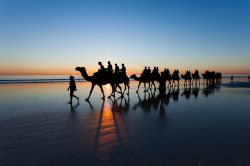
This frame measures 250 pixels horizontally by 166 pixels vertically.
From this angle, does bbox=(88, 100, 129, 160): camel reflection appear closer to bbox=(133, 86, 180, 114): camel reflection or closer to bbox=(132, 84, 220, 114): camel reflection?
bbox=(132, 84, 220, 114): camel reflection

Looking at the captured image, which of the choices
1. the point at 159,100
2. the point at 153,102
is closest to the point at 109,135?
the point at 153,102

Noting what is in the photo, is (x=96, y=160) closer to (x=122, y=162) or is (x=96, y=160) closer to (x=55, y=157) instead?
(x=122, y=162)

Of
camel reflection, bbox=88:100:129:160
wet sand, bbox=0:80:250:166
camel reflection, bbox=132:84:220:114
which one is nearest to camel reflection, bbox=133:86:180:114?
camel reflection, bbox=132:84:220:114

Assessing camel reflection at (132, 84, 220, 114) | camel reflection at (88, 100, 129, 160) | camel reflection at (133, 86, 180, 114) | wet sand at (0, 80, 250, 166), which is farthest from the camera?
camel reflection at (132, 84, 220, 114)

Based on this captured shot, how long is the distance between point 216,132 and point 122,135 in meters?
2.74

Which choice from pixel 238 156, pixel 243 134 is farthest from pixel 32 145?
pixel 243 134

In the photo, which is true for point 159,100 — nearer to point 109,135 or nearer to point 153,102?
point 153,102

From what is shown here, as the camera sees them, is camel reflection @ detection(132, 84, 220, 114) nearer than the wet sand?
No

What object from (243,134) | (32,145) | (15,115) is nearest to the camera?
(32,145)

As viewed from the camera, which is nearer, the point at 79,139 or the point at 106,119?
the point at 79,139

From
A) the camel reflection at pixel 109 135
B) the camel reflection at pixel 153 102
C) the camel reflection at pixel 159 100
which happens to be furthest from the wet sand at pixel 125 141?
the camel reflection at pixel 159 100

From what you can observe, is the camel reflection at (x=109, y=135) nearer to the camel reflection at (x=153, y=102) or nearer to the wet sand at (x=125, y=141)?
the wet sand at (x=125, y=141)

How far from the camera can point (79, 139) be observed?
20.9ft

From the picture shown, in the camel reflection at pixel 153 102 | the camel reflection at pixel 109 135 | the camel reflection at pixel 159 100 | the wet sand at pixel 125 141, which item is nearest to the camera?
the wet sand at pixel 125 141
